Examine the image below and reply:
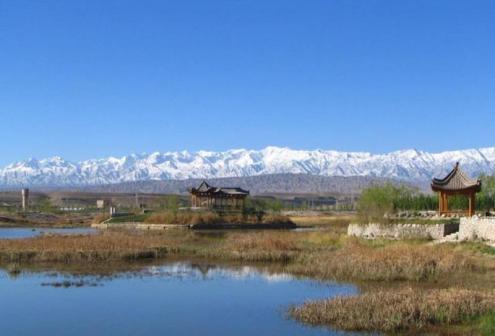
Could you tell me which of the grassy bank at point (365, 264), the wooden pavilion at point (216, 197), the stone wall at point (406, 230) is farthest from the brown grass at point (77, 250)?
the wooden pavilion at point (216, 197)

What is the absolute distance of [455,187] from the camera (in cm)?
5291

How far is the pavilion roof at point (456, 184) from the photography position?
2056 inches

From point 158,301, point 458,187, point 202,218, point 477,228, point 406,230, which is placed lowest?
point 158,301

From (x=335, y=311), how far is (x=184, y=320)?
16.7 ft

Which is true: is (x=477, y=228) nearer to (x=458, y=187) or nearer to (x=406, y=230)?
(x=406, y=230)

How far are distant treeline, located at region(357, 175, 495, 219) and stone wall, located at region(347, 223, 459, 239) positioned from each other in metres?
3.97

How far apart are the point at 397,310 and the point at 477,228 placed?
77.9 feet

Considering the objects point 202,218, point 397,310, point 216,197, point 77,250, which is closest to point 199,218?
point 202,218

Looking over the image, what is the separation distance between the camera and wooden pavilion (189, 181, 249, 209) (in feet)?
334

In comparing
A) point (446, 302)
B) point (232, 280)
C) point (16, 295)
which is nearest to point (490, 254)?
point (232, 280)

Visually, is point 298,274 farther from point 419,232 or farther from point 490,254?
point 419,232

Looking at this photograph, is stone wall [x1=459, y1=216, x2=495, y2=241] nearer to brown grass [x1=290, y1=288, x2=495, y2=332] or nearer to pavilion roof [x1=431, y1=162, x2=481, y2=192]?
pavilion roof [x1=431, y1=162, x2=481, y2=192]

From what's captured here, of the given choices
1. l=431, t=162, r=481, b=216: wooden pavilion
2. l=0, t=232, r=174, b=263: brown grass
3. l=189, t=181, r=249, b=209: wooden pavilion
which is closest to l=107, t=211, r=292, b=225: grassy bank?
l=189, t=181, r=249, b=209: wooden pavilion

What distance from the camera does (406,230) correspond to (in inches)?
1916
